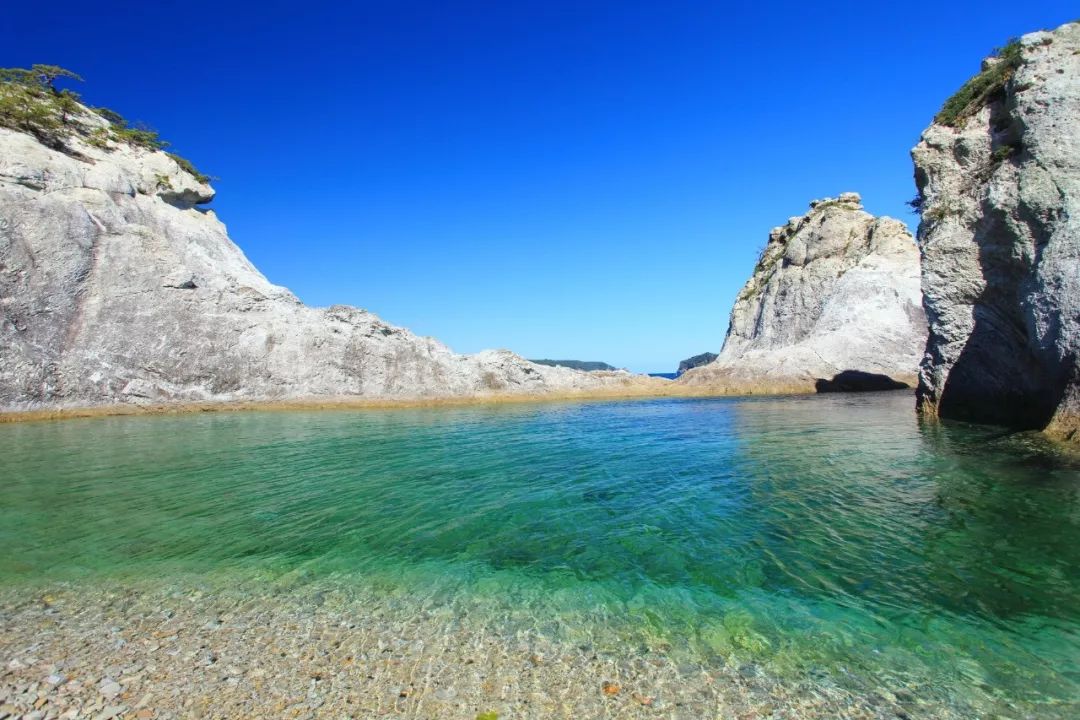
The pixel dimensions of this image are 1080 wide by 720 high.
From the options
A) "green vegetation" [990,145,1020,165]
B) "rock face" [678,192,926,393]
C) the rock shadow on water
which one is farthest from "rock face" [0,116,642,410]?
"green vegetation" [990,145,1020,165]

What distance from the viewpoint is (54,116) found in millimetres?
46156

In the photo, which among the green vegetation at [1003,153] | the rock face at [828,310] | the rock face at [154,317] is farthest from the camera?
the rock face at [828,310]

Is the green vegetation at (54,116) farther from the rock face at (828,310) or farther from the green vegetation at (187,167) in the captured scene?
the rock face at (828,310)

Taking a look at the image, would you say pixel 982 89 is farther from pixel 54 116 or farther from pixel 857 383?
pixel 54 116

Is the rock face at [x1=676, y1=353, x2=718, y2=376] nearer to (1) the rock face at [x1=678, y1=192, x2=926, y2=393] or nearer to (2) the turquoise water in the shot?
(1) the rock face at [x1=678, y1=192, x2=926, y2=393]

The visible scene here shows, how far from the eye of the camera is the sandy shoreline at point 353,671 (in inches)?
221

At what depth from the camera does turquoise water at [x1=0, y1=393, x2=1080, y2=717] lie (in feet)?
22.2

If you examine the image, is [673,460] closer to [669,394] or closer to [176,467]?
[176,467]

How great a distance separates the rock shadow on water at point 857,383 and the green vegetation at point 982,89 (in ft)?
91.5

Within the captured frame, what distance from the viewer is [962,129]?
2647cm

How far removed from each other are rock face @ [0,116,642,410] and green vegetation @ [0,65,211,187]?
1465 millimetres

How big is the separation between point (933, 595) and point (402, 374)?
45528mm

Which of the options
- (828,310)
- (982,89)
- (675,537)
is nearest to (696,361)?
(828,310)

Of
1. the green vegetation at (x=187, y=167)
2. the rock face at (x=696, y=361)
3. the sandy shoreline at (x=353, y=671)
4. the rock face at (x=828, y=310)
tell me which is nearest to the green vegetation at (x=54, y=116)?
the green vegetation at (x=187, y=167)
